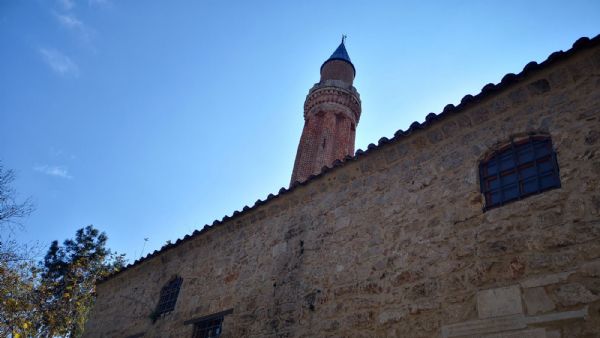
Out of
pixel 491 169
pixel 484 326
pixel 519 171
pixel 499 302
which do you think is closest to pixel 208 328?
pixel 484 326

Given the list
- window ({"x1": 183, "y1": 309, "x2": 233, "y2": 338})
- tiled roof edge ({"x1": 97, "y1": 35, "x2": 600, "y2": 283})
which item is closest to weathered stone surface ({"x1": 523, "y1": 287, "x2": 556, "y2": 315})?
tiled roof edge ({"x1": 97, "y1": 35, "x2": 600, "y2": 283})

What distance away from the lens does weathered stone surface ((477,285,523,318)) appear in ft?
13.2

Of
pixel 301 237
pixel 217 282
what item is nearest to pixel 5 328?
pixel 217 282

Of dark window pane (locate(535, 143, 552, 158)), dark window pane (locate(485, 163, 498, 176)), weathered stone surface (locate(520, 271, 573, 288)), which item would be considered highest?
dark window pane (locate(535, 143, 552, 158))

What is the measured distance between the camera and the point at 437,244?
4.94 meters

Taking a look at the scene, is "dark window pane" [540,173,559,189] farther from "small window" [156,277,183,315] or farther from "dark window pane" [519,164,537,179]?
"small window" [156,277,183,315]

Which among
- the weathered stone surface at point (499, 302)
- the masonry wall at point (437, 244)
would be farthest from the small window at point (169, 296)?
the weathered stone surface at point (499, 302)

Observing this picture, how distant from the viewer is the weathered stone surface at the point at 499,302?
4023 millimetres

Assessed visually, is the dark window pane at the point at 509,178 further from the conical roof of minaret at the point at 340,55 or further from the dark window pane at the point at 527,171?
the conical roof of minaret at the point at 340,55

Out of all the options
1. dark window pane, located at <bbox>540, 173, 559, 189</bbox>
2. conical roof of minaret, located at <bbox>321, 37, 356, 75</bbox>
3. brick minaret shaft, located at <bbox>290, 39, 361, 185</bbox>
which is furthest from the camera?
conical roof of minaret, located at <bbox>321, 37, 356, 75</bbox>

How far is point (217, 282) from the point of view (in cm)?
780

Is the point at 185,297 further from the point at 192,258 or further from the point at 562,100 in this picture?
the point at 562,100

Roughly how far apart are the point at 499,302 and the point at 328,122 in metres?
13.6

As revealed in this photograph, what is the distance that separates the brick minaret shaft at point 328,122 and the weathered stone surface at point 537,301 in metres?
11.7
